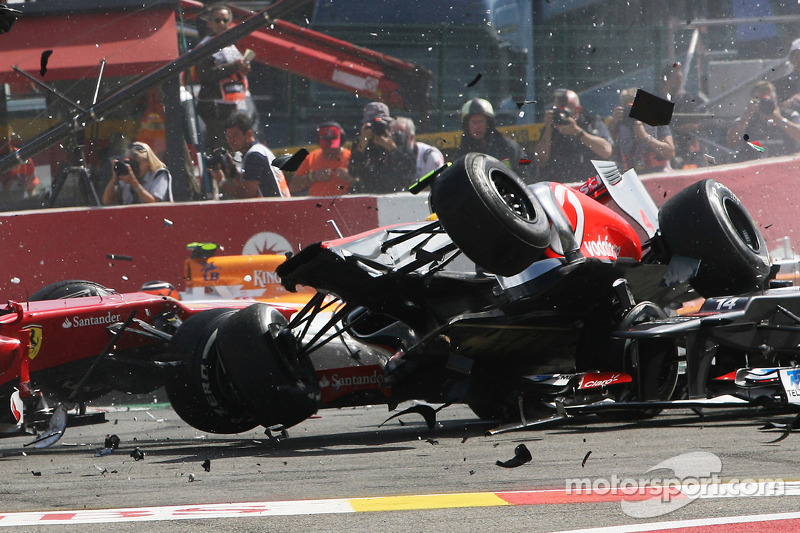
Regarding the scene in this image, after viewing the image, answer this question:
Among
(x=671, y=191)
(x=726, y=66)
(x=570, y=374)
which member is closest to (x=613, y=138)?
(x=671, y=191)

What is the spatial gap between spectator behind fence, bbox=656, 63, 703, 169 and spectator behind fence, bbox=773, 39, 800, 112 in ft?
3.92

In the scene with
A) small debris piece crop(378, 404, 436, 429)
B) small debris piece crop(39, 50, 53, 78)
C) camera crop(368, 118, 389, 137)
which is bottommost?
small debris piece crop(378, 404, 436, 429)

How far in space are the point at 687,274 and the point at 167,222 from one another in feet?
17.1

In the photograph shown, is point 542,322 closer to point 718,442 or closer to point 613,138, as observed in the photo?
point 718,442

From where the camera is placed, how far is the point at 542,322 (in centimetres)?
580

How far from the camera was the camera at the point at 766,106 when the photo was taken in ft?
38.8

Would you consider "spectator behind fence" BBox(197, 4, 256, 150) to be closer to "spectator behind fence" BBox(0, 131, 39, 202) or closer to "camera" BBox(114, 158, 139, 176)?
"camera" BBox(114, 158, 139, 176)

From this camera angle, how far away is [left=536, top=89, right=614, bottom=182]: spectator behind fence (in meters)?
10.7

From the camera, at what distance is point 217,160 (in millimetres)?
10016

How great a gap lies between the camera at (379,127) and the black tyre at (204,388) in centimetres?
487

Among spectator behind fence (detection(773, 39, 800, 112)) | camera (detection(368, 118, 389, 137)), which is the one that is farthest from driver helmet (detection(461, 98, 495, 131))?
spectator behind fence (detection(773, 39, 800, 112))

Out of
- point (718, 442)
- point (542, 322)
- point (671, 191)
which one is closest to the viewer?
point (718, 442)

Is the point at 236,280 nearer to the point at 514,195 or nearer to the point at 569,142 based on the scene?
the point at 569,142

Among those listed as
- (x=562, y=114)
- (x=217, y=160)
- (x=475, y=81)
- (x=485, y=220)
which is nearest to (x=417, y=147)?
(x=475, y=81)
